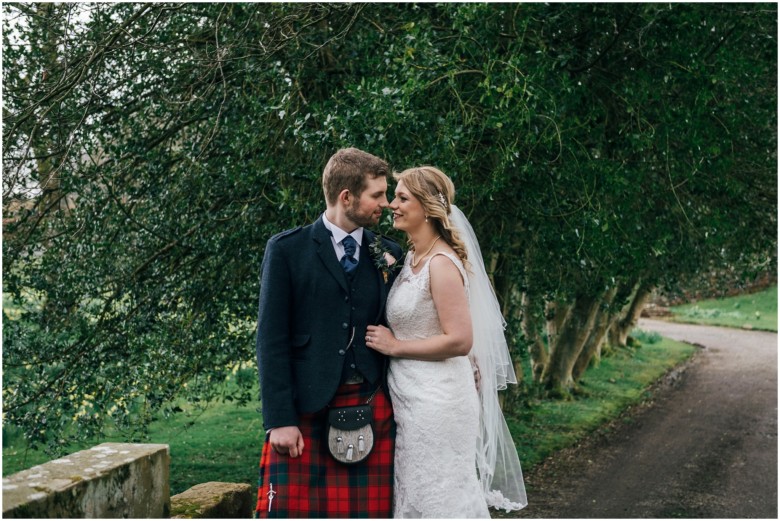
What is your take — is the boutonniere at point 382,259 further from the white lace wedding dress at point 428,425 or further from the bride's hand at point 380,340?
the bride's hand at point 380,340

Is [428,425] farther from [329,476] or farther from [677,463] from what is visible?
[677,463]

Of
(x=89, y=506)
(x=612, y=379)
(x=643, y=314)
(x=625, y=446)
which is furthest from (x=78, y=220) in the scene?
(x=643, y=314)

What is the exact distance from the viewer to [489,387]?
4566mm

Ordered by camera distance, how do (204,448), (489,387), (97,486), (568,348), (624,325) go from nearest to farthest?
(97,486), (489,387), (204,448), (568,348), (624,325)

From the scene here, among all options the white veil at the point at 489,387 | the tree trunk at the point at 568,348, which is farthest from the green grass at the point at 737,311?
the white veil at the point at 489,387

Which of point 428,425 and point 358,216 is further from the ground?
point 358,216

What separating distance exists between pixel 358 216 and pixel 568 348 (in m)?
11.6

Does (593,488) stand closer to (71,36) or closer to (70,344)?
(70,344)

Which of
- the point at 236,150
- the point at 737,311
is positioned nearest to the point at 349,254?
the point at 236,150

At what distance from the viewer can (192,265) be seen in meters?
7.52

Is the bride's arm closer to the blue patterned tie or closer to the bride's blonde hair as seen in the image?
the bride's blonde hair

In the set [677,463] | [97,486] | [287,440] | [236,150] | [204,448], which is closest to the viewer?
[97,486]

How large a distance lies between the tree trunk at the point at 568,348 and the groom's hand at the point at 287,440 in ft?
35.8

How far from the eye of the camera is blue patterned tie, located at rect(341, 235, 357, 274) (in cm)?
402
